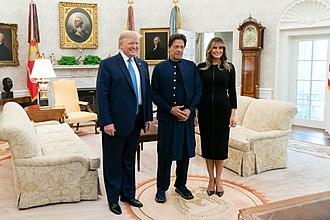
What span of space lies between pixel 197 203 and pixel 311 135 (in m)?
3.85

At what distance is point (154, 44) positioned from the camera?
328 inches

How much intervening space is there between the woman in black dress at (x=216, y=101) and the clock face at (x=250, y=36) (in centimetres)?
411

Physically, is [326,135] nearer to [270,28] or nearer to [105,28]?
[270,28]

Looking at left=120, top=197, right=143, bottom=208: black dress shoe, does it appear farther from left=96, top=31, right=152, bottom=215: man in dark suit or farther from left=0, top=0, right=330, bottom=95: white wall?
left=0, top=0, right=330, bottom=95: white wall

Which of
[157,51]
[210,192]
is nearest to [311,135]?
[210,192]

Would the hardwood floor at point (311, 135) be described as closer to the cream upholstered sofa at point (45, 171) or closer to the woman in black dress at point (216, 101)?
the woman in black dress at point (216, 101)

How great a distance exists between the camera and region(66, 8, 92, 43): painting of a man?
25.3 feet

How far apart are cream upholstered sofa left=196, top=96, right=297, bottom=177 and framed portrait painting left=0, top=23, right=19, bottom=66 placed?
15.8ft

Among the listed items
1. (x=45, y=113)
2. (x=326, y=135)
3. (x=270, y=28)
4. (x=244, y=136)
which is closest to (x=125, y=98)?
(x=244, y=136)

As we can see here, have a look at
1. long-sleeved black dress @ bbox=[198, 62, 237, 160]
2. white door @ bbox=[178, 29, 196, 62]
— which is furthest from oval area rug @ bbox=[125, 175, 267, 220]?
white door @ bbox=[178, 29, 196, 62]

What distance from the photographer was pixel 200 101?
3312 mm

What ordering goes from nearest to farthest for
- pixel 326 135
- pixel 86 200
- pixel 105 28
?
pixel 86 200 → pixel 326 135 → pixel 105 28

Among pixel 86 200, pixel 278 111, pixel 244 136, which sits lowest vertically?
pixel 86 200

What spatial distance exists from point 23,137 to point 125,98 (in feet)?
3.19
